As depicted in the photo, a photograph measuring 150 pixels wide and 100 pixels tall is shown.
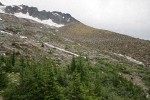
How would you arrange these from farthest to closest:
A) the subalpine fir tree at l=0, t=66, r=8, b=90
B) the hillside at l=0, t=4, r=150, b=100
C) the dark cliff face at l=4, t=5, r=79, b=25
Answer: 1. the dark cliff face at l=4, t=5, r=79, b=25
2. the subalpine fir tree at l=0, t=66, r=8, b=90
3. the hillside at l=0, t=4, r=150, b=100

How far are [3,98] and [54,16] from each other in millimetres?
153380

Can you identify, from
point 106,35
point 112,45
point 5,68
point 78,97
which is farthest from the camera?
point 106,35

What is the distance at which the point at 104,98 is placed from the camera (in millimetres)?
27656

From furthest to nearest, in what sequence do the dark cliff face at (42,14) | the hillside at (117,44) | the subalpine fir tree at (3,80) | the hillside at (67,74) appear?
the dark cliff face at (42,14)
the hillside at (117,44)
the subalpine fir tree at (3,80)
the hillside at (67,74)

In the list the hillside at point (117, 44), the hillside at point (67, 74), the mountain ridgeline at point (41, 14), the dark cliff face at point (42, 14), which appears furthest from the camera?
the dark cliff face at point (42, 14)

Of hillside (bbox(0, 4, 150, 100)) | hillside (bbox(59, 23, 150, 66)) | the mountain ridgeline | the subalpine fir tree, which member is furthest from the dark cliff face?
the subalpine fir tree

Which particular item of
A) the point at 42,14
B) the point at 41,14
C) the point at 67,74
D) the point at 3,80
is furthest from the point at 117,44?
the point at 41,14

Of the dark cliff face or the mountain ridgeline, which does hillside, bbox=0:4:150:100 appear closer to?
the mountain ridgeline

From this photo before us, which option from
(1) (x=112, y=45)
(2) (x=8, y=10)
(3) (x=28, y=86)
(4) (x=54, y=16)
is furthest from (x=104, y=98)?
(4) (x=54, y=16)

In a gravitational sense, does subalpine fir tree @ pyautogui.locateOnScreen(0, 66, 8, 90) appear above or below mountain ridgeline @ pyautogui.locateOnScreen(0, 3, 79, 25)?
above

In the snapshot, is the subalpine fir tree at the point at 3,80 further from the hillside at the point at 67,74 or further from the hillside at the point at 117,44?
the hillside at the point at 117,44

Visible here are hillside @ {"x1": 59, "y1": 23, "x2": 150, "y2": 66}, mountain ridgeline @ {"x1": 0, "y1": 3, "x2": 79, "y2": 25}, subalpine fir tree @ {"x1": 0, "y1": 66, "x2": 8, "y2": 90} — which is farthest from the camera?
mountain ridgeline @ {"x1": 0, "y1": 3, "x2": 79, "y2": 25}

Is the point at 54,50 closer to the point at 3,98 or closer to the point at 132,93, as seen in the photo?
the point at 132,93

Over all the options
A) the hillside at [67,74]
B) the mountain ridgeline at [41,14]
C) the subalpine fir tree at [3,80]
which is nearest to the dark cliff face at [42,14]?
the mountain ridgeline at [41,14]
